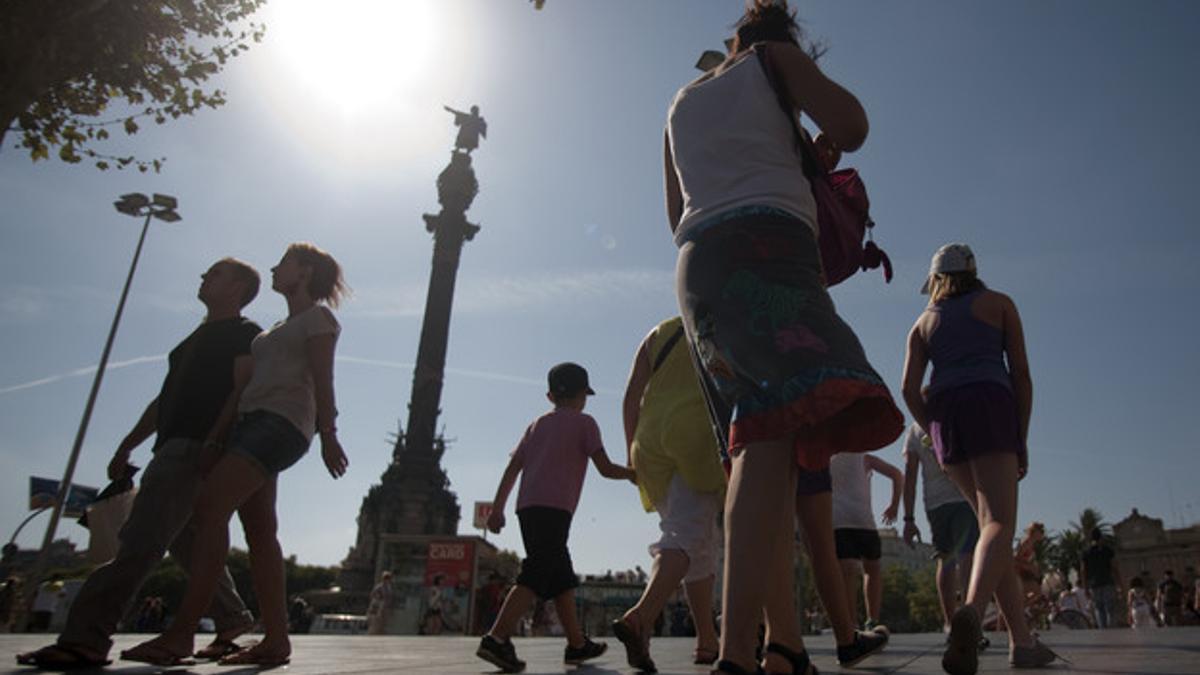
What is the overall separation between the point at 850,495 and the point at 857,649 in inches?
105

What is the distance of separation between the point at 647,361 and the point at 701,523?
839 millimetres

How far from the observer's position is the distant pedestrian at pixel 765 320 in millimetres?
1773

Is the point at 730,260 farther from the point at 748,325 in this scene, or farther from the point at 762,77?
the point at 762,77

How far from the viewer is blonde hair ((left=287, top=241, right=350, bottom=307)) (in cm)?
409

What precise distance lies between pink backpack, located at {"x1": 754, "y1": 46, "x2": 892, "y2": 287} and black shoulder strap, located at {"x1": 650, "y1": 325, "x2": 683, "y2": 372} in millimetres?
1492

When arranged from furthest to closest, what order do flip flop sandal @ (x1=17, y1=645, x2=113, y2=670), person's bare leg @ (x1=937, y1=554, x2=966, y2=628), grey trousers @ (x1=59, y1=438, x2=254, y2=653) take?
person's bare leg @ (x1=937, y1=554, x2=966, y2=628) → grey trousers @ (x1=59, y1=438, x2=254, y2=653) → flip flop sandal @ (x1=17, y1=645, x2=113, y2=670)

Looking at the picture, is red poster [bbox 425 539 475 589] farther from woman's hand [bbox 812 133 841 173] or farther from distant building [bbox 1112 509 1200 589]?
distant building [bbox 1112 509 1200 589]

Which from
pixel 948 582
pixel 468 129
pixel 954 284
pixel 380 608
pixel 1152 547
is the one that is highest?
pixel 468 129

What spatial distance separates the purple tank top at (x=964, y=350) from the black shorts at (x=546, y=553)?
206cm

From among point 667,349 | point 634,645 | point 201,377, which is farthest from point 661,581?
point 201,377

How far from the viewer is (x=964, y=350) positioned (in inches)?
139

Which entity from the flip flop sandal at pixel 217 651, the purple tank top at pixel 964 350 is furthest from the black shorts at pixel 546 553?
the purple tank top at pixel 964 350

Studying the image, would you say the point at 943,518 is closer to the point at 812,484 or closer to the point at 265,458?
the point at 812,484

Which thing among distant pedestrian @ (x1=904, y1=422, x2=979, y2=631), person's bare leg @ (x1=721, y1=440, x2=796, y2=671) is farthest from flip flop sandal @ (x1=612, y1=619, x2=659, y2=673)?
distant pedestrian @ (x1=904, y1=422, x2=979, y2=631)
